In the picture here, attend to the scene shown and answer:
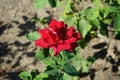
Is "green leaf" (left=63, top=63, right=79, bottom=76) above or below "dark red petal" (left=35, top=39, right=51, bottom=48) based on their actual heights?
below

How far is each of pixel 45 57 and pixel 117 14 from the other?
1.84 feet

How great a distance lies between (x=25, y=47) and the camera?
2729mm

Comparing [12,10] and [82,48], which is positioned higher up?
[12,10]

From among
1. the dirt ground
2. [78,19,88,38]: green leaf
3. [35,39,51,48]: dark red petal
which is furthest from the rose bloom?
the dirt ground

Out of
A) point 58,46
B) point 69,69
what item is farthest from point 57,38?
point 69,69

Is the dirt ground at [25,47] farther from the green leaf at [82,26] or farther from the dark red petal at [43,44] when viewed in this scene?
the dark red petal at [43,44]

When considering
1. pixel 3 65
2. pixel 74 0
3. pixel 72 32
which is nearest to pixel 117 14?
pixel 72 32

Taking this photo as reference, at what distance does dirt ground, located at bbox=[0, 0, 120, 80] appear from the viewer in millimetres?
2555

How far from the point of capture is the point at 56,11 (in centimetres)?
300

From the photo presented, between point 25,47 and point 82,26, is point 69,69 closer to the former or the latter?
point 82,26

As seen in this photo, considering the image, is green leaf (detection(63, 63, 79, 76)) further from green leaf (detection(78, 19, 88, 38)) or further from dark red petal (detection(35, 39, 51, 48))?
green leaf (detection(78, 19, 88, 38))

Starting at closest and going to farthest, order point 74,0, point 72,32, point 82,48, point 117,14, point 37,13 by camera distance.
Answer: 1. point 72,32
2. point 117,14
3. point 82,48
4. point 74,0
5. point 37,13

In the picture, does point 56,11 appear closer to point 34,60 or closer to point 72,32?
point 34,60

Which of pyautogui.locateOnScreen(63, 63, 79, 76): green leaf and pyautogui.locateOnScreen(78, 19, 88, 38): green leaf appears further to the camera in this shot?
pyautogui.locateOnScreen(78, 19, 88, 38): green leaf
